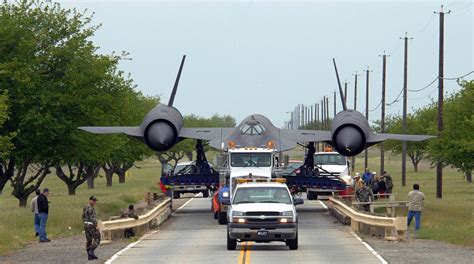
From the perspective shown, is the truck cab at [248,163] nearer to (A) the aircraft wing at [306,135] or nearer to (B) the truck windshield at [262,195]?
(A) the aircraft wing at [306,135]

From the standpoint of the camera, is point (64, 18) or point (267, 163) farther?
point (64, 18)

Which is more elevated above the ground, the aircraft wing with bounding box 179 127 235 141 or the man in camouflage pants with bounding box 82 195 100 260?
the aircraft wing with bounding box 179 127 235 141

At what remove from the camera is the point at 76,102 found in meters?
44.2

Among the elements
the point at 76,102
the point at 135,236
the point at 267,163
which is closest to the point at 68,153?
the point at 76,102

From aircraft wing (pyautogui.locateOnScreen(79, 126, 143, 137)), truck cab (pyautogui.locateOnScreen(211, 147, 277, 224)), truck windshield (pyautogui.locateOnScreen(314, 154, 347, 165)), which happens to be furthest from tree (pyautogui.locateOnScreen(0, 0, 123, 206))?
truck windshield (pyautogui.locateOnScreen(314, 154, 347, 165))

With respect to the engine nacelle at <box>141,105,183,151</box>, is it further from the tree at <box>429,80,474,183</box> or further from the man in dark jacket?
the tree at <box>429,80,474,183</box>

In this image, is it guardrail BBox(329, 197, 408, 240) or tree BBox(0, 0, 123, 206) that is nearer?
guardrail BBox(329, 197, 408, 240)

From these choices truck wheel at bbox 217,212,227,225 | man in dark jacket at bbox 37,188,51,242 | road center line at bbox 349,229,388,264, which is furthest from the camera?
truck wheel at bbox 217,212,227,225

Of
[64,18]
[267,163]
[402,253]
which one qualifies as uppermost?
[64,18]

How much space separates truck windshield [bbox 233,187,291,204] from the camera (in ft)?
89.6

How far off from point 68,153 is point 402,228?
18.8 metres

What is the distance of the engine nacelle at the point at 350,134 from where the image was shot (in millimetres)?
42094

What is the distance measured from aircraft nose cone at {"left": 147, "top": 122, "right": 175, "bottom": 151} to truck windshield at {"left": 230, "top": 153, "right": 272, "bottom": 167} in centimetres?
355

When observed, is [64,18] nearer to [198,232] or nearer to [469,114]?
[198,232]
